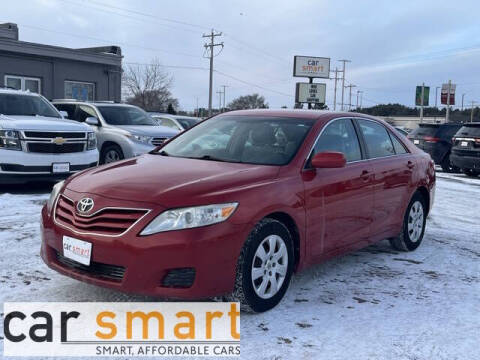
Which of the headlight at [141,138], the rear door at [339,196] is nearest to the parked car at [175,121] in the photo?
the headlight at [141,138]

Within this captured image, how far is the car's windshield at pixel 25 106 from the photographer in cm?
938

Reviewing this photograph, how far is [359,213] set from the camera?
4.94m

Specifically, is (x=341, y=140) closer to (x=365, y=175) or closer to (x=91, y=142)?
(x=365, y=175)

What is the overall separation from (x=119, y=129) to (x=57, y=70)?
1409cm

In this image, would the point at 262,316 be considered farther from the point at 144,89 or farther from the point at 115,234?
the point at 144,89

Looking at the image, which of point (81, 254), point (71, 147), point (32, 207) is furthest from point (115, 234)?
point (71, 147)

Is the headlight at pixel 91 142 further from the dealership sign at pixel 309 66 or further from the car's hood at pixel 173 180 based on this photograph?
the dealership sign at pixel 309 66

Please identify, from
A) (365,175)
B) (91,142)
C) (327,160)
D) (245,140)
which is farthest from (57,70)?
(327,160)

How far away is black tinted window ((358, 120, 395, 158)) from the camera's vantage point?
17.8 ft

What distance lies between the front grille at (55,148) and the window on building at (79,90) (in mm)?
16356

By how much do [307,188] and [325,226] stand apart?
1.36ft

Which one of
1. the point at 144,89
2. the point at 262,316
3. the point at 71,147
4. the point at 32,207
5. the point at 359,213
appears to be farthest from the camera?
the point at 144,89

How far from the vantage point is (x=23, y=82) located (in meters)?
22.7

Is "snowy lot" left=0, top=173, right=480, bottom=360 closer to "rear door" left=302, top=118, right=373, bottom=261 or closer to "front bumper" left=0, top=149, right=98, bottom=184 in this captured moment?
"rear door" left=302, top=118, right=373, bottom=261
